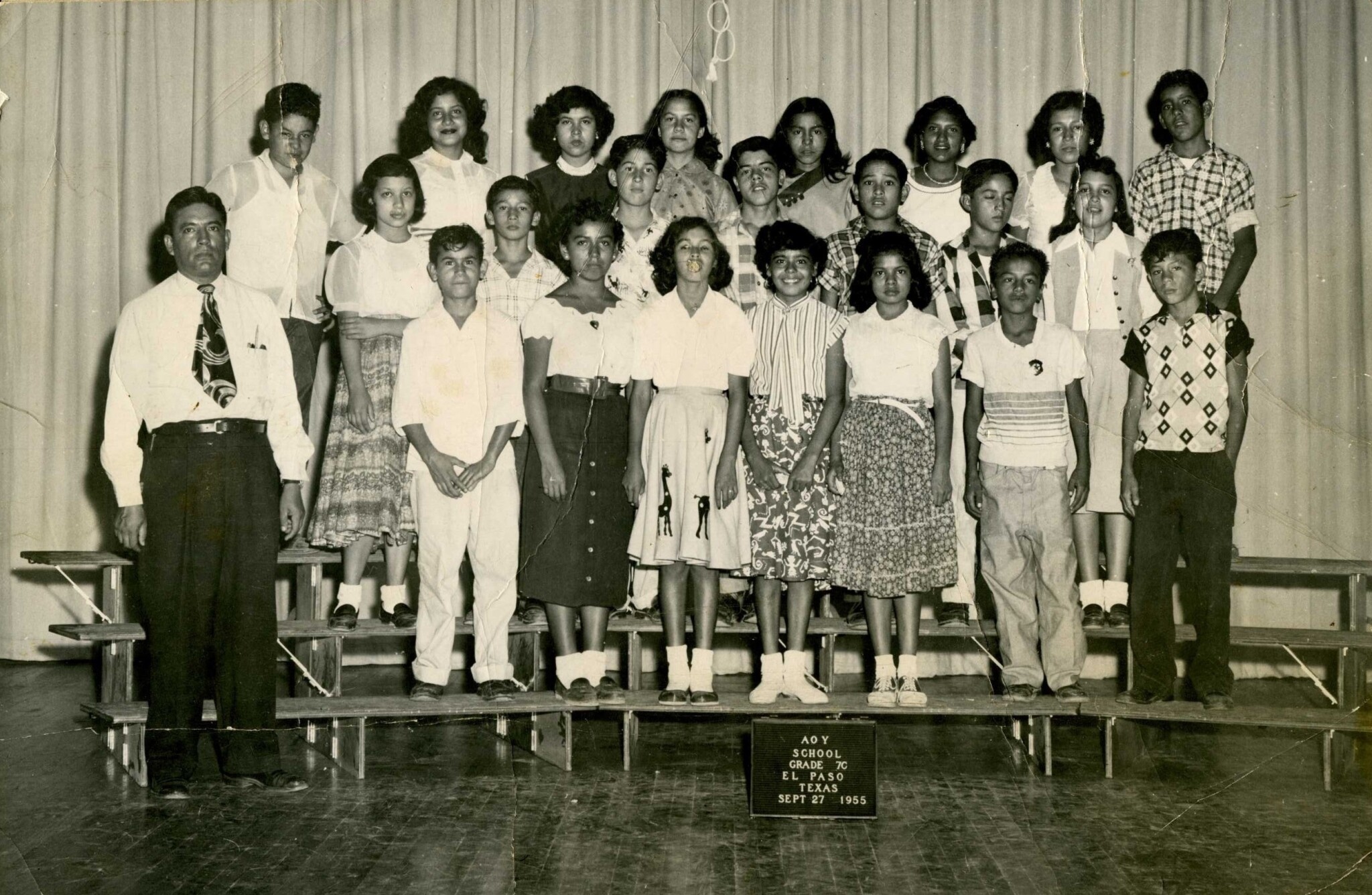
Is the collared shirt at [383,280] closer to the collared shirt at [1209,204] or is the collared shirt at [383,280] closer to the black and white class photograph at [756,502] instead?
the black and white class photograph at [756,502]

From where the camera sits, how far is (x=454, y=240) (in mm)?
4531

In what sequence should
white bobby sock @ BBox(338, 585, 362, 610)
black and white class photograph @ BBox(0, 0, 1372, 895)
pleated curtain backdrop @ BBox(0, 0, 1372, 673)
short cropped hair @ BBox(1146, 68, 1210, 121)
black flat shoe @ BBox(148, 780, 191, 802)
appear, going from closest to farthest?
black and white class photograph @ BBox(0, 0, 1372, 895)
black flat shoe @ BBox(148, 780, 191, 802)
white bobby sock @ BBox(338, 585, 362, 610)
short cropped hair @ BBox(1146, 68, 1210, 121)
pleated curtain backdrop @ BBox(0, 0, 1372, 673)

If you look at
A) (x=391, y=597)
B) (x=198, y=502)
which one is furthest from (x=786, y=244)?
(x=198, y=502)

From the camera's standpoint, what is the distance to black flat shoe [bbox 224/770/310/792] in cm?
412

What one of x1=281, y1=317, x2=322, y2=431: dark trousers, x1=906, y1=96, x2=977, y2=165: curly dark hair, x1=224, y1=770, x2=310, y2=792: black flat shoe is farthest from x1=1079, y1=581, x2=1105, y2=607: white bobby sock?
x1=281, y1=317, x2=322, y2=431: dark trousers

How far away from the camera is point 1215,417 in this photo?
453cm

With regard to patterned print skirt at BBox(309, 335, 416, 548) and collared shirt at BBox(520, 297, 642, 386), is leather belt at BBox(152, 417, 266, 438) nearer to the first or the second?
patterned print skirt at BBox(309, 335, 416, 548)

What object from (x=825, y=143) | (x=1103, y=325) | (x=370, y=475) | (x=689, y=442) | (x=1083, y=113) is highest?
(x=1083, y=113)

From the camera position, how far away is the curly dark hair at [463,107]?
5.06m

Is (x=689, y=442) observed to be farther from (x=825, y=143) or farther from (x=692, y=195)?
(x=825, y=143)

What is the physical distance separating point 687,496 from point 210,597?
1673 mm

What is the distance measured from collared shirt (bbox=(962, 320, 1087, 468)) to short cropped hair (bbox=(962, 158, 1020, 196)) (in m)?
0.65

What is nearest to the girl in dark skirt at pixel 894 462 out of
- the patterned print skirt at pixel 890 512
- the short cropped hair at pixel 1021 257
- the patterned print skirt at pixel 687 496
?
the patterned print skirt at pixel 890 512

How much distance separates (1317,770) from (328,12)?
5620 millimetres
